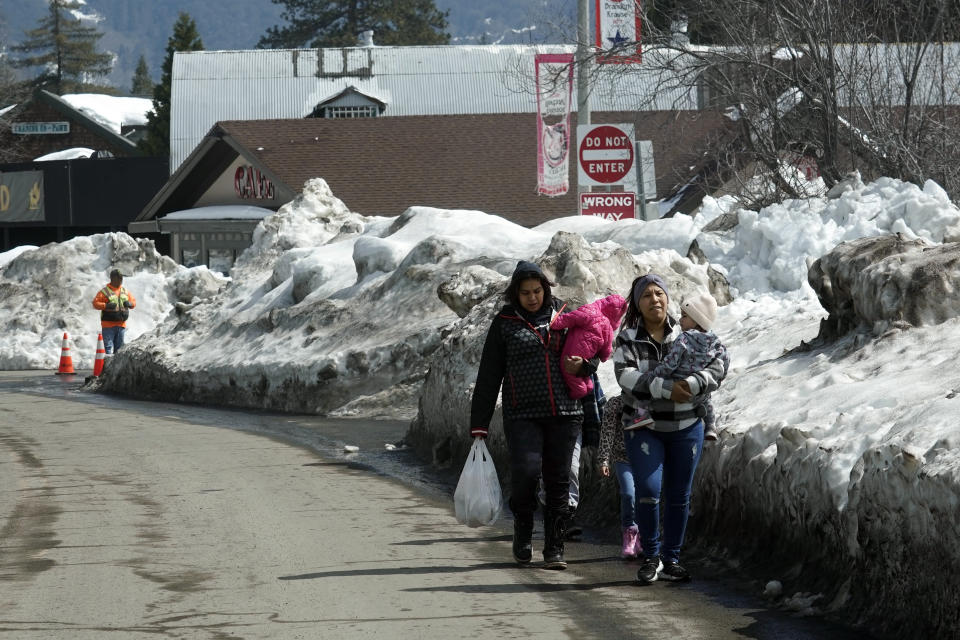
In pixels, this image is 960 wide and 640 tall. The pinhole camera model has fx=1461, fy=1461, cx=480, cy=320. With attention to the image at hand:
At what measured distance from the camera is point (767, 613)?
7.04 m

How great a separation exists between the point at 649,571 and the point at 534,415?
3.66 feet

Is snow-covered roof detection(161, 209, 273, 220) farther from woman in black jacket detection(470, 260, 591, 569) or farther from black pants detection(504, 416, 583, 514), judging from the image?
black pants detection(504, 416, 583, 514)

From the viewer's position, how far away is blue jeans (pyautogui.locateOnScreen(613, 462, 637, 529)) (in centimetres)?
848

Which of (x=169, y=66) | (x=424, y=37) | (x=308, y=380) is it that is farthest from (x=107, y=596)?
(x=424, y=37)

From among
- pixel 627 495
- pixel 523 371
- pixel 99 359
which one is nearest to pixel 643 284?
pixel 523 371

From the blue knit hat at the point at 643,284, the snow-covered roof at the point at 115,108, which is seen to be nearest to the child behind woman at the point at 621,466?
the blue knit hat at the point at 643,284

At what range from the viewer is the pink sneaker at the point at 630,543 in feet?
27.6

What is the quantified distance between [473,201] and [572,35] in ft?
55.3

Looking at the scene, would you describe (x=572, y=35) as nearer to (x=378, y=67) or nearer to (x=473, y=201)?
(x=473, y=201)

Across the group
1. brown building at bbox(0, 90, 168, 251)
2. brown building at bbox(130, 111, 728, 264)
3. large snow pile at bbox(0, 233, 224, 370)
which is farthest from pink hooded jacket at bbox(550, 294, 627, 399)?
brown building at bbox(0, 90, 168, 251)

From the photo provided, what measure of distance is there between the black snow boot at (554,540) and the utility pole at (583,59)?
48.4 ft

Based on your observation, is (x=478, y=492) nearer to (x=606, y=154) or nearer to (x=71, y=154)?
(x=606, y=154)

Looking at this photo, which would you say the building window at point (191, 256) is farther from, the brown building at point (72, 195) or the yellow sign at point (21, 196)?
the yellow sign at point (21, 196)

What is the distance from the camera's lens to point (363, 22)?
3440 inches
